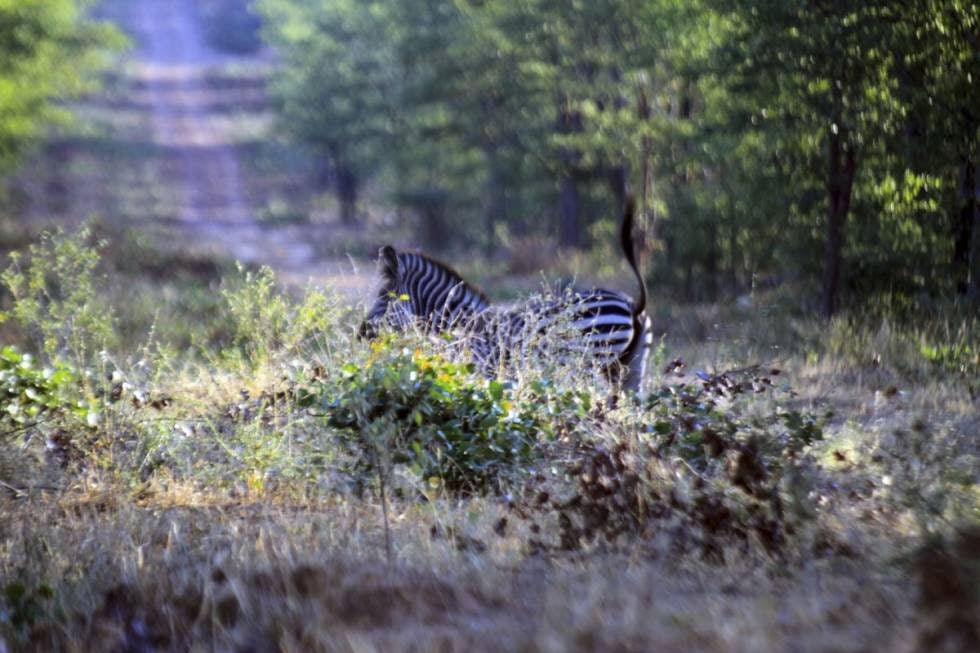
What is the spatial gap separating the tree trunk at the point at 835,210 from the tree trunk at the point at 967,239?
1.29 metres

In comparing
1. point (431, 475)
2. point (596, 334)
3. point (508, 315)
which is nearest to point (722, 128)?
point (596, 334)

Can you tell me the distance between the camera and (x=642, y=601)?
396 cm

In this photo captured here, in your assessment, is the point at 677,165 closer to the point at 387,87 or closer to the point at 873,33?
the point at 873,33

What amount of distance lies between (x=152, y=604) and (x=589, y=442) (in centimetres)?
294

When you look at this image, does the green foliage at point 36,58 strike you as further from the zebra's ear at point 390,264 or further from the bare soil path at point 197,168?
the zebra's ear at point 390,264

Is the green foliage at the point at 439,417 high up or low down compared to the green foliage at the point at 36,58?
down

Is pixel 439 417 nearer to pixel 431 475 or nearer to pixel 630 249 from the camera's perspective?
pixel 431 475

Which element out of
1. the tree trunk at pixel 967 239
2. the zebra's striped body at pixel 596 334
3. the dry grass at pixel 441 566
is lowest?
the dry grass at pixel 441 566

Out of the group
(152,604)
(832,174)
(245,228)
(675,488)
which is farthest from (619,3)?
(245,228)

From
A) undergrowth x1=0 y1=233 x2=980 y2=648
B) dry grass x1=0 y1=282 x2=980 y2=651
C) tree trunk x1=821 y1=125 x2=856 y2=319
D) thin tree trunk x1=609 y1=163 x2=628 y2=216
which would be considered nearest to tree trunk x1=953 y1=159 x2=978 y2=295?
tree trunk x1=821 y1=125 x2=856 y2=319

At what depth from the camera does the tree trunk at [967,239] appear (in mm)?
12742

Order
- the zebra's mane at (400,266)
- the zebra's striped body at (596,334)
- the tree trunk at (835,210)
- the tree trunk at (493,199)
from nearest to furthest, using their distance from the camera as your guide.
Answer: the zebra's striped body at (596,334) → the zebra's mane at (400,266) → the tree trunk at (835,210) → the tree trunk at (493,199)

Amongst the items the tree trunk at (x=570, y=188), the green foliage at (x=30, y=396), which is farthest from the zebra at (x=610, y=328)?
the tree trunk at (x=570, y=188)

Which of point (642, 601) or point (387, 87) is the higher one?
point (387, 87)
